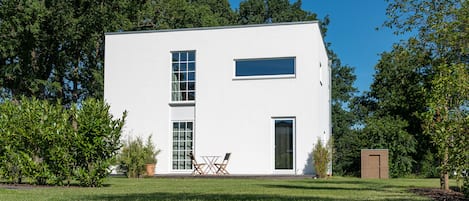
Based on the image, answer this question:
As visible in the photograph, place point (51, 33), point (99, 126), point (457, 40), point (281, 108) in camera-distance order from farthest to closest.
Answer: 1. point (51, 33)
2. point (281, 108)
3. point (99, 126)
4. point (457, 40)

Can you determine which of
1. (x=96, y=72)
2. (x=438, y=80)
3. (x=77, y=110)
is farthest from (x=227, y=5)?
(x=438, y=80)

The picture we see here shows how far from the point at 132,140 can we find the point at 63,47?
10.7m

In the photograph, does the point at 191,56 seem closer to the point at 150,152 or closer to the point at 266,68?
the point at 266,68

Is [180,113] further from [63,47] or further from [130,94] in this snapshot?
[63,47]

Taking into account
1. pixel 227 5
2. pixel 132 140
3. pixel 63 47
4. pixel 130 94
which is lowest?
pixel 132 140

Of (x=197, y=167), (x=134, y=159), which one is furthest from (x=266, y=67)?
(x=134, y=159)

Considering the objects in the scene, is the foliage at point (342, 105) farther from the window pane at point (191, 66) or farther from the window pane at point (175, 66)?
the window pane at point (175, 66)

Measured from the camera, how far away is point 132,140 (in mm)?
24281

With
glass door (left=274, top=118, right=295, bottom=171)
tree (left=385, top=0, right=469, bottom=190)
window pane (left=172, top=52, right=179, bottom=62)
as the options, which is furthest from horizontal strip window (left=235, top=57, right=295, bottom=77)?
tree (left=385, top=0, right=469, bottom=190)

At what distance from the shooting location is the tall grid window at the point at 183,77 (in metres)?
24.5

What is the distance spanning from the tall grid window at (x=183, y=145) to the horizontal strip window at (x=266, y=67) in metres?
2.77

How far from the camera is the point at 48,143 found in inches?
596

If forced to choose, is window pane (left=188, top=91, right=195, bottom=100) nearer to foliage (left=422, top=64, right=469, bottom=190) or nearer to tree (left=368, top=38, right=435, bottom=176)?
tree (left=368, top=38, right=435, bottom=176)

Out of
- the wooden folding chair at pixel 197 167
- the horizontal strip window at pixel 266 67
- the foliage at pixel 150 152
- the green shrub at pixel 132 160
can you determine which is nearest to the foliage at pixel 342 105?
the horizontal strip window at pixel 266 67
